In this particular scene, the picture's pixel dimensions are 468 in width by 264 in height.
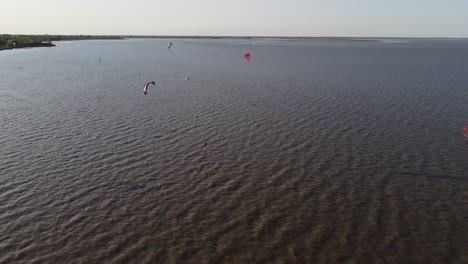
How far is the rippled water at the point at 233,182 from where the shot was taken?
14602 mm

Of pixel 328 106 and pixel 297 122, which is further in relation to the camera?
pixel 328 106

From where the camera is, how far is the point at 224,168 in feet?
73.6

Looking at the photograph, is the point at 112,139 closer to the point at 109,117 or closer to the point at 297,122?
the point at 109,117

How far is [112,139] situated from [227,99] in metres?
18.4

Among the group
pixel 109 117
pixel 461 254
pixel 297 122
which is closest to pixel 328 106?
pixel 297 122

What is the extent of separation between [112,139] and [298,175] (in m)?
14.8

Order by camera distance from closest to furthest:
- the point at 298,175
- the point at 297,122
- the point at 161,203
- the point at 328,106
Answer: the point at 161,203, the point at 298,175, the point at 297,122, the point at 328,106

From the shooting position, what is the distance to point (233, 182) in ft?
67.3

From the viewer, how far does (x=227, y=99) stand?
4319 centimetres

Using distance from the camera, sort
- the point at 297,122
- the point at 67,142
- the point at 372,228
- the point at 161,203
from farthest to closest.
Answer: the point at 297,122, the point at 67,142, the point at 161,203, the point at 372,228

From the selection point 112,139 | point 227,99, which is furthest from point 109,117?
point 227,99

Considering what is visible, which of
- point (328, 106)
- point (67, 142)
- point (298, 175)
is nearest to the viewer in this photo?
point (298, 175)

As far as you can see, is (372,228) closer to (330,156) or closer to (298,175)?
(298,175)

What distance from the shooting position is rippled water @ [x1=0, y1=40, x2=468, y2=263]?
14602 mm
